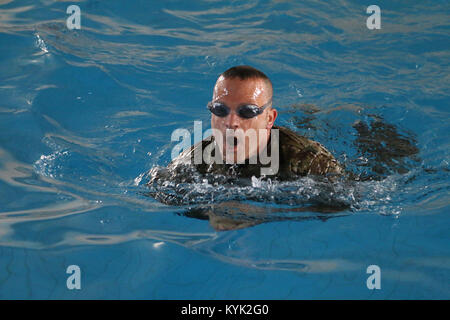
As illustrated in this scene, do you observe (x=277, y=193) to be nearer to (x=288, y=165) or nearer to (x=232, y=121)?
(x=288, y=165)

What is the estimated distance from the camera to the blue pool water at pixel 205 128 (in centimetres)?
347

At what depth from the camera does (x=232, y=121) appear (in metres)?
4.29

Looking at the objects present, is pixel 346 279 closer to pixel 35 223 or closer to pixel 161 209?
pixel 161 209

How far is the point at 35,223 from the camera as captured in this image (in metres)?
4.08

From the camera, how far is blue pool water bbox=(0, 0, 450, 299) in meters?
3.47

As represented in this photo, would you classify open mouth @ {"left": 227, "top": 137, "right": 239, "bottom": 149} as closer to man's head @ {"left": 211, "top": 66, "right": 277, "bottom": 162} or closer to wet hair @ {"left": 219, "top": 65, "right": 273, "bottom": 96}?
man's head @ {"left": 211, "top": 66, "right": 277, "bottom": 162}

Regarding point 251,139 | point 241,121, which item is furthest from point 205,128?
point 241,121

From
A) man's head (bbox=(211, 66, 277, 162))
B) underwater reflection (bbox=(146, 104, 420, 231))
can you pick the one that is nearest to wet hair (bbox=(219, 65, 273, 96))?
man's head (bbox=(211, 66, 277, 162))

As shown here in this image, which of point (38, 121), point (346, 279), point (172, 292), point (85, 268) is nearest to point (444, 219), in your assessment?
point (346, 279)

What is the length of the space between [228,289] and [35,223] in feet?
5.42

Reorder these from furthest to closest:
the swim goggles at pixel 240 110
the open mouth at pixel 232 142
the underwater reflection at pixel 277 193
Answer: the open mouth at pixel 232 142 → the swim goggles at pixel 240 110 → the underwater reflection at pixel 277 193

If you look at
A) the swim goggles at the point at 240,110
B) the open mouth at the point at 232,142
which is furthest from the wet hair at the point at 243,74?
the open mouth at the point at 232,142

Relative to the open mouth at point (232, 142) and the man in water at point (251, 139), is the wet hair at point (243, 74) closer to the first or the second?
the man in water at point (251, 139)
